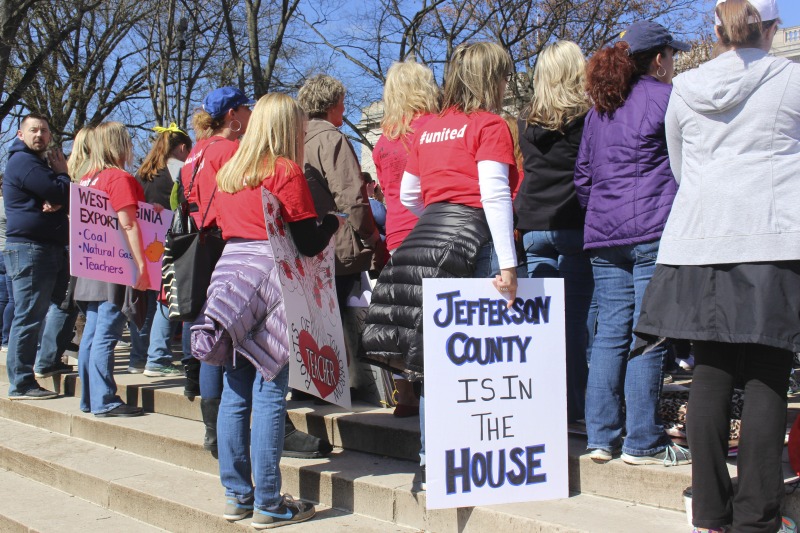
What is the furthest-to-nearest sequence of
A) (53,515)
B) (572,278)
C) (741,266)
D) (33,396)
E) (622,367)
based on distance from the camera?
(33,396)
(53,515)
(572,278)
(622,367)
(741,266)

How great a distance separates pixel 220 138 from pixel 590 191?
79.8 inches

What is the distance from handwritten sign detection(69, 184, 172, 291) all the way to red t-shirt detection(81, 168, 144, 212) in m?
0.06

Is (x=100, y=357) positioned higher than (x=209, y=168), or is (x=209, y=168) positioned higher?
(x=209, y=168)

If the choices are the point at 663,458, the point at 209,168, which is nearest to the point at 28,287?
the point at 209,168

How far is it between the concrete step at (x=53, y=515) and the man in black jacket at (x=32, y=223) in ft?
4.75

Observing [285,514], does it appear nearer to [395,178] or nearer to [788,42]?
[395,178]

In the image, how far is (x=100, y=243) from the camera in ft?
Answer: 19.6

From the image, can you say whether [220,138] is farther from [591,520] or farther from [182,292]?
[591,520]

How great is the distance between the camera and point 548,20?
15289mm

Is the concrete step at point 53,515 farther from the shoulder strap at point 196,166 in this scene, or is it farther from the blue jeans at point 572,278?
the blue jeans at point 572,278

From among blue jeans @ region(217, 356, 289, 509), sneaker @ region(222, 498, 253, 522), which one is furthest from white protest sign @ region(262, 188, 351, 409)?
sneaker @ region(222, 498, 253, 522)

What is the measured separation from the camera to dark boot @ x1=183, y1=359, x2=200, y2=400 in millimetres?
5422

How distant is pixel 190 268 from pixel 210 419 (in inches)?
35.9

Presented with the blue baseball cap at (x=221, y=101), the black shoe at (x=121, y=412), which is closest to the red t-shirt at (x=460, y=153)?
the blue baseball cap at (x=221, y=101)
